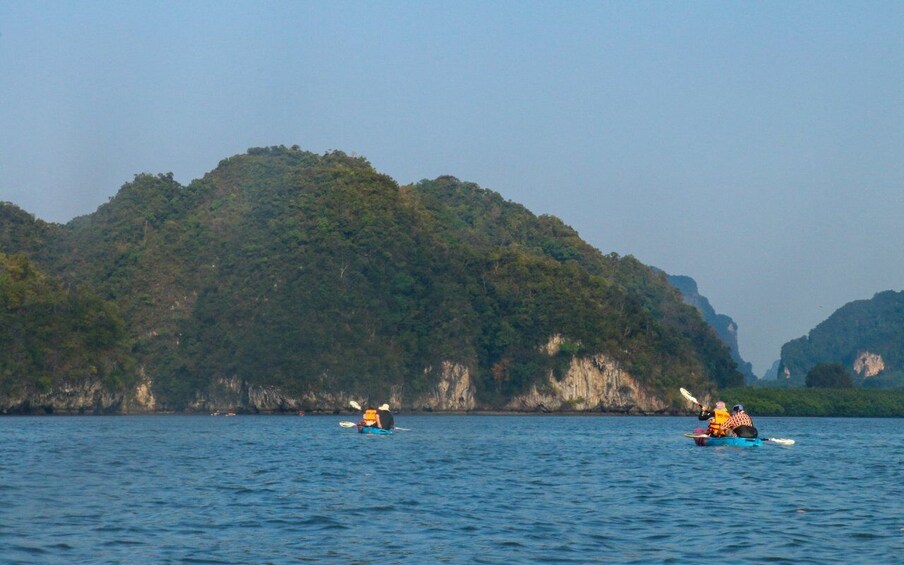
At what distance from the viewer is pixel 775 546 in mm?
21797

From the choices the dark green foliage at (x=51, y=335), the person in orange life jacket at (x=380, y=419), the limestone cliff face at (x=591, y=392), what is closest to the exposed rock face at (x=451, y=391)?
the limestone cliff face at (x=591, y=392)

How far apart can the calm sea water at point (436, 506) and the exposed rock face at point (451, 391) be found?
81.1m

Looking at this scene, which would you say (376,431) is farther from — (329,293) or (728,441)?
(329,293)

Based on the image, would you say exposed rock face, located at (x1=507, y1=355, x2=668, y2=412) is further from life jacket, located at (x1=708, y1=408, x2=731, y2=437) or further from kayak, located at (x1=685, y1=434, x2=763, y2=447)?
life jacket, located at (x1=708, y1=408, x2=731, y2=437)

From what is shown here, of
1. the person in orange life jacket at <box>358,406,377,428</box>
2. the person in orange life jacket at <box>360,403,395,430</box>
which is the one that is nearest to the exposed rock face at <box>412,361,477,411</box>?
the person in orange life jacket at <box>358,406,377,428</box>

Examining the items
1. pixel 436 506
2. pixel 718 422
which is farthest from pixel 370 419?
pixel 436 506

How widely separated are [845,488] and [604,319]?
10792 cm

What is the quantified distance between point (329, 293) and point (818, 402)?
64934 mm

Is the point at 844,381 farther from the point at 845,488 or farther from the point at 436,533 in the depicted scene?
the point at 436,533

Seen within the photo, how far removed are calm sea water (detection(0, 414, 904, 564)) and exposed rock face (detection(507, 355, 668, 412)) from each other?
86.3 meters

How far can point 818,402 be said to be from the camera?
498ft

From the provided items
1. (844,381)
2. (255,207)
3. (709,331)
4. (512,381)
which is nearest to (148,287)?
(255,207)

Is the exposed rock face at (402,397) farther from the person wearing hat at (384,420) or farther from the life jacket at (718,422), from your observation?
the life jacket at (718,422)

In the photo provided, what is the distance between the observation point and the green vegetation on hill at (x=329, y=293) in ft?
406
